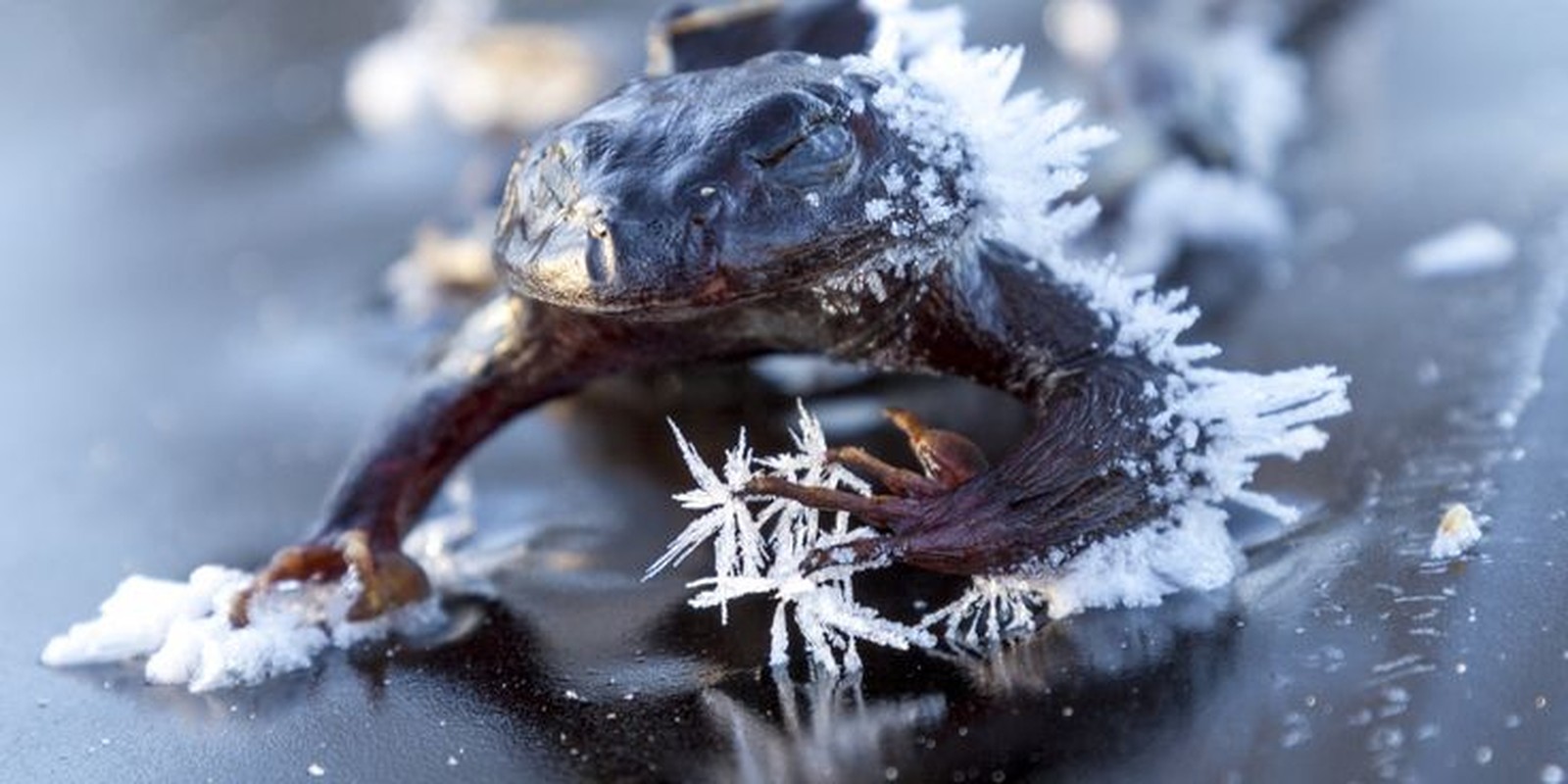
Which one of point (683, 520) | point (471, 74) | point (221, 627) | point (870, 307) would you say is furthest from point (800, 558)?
point (471, 74)

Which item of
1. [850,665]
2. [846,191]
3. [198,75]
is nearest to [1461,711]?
[850,665]

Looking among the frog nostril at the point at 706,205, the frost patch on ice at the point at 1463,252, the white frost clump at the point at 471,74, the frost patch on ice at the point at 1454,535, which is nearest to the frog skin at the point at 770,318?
the frog nostril at the point at 706,205

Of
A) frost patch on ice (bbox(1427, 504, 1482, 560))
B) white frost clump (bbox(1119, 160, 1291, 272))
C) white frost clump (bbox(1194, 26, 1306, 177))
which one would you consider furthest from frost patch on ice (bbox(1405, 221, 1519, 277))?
frost patch on ice (bbox(1427, 504, 1482, 560))

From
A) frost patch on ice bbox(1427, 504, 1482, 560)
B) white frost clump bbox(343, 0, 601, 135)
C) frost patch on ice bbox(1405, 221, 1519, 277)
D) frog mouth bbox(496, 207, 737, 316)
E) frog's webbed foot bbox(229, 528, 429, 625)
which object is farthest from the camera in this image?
white frost clump bbox(343, 0, 601, 135)

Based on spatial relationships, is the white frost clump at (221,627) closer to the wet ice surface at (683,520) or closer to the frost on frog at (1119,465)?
the wet ice surface at (683,520)

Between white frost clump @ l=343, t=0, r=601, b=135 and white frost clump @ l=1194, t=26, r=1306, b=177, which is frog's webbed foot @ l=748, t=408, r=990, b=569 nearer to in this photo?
white frost clump @ l=1194, t=26, r=1306, b=177

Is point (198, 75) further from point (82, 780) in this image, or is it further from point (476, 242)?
point (82, 780)
